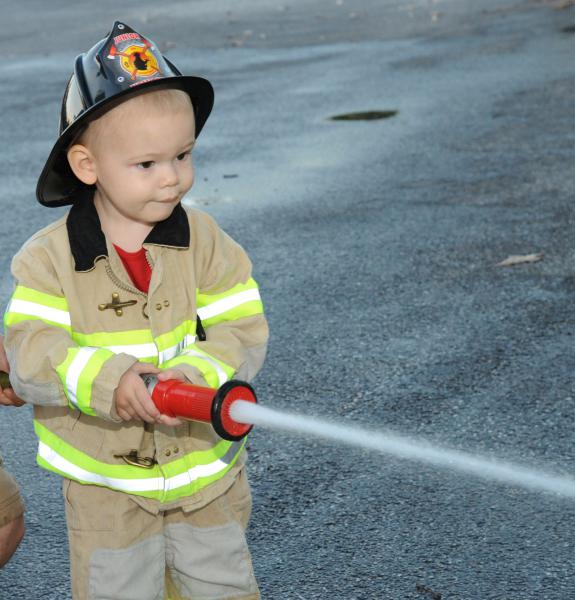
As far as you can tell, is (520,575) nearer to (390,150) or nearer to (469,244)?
(469,244)

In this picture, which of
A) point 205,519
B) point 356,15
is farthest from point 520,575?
point 356,15

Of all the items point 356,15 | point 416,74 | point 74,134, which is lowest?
point 356,15

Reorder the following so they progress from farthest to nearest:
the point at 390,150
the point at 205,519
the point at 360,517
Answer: the point at 390,150 < the point at 360,517 < the point at 205,519

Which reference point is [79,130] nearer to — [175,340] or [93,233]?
[93,233]

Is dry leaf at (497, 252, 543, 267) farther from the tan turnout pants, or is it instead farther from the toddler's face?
the toddler's face

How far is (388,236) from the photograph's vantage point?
6.41 meters

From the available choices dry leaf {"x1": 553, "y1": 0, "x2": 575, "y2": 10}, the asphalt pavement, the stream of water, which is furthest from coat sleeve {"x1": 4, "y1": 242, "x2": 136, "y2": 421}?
dry leaf {"x1": 553, "y1": 0, "x2": 575, "y2": 10}

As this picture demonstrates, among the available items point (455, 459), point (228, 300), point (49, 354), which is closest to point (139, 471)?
point (49, 354)

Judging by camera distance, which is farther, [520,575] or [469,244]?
[469,244]

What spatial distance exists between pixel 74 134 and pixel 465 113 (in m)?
7.10

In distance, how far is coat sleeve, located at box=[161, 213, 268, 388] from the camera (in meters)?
2.78

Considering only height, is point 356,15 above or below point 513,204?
below

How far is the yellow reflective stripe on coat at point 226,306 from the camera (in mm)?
2816

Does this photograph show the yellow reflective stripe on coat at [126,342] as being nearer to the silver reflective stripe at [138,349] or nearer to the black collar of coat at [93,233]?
the silver reflective stripe at [138,349]
